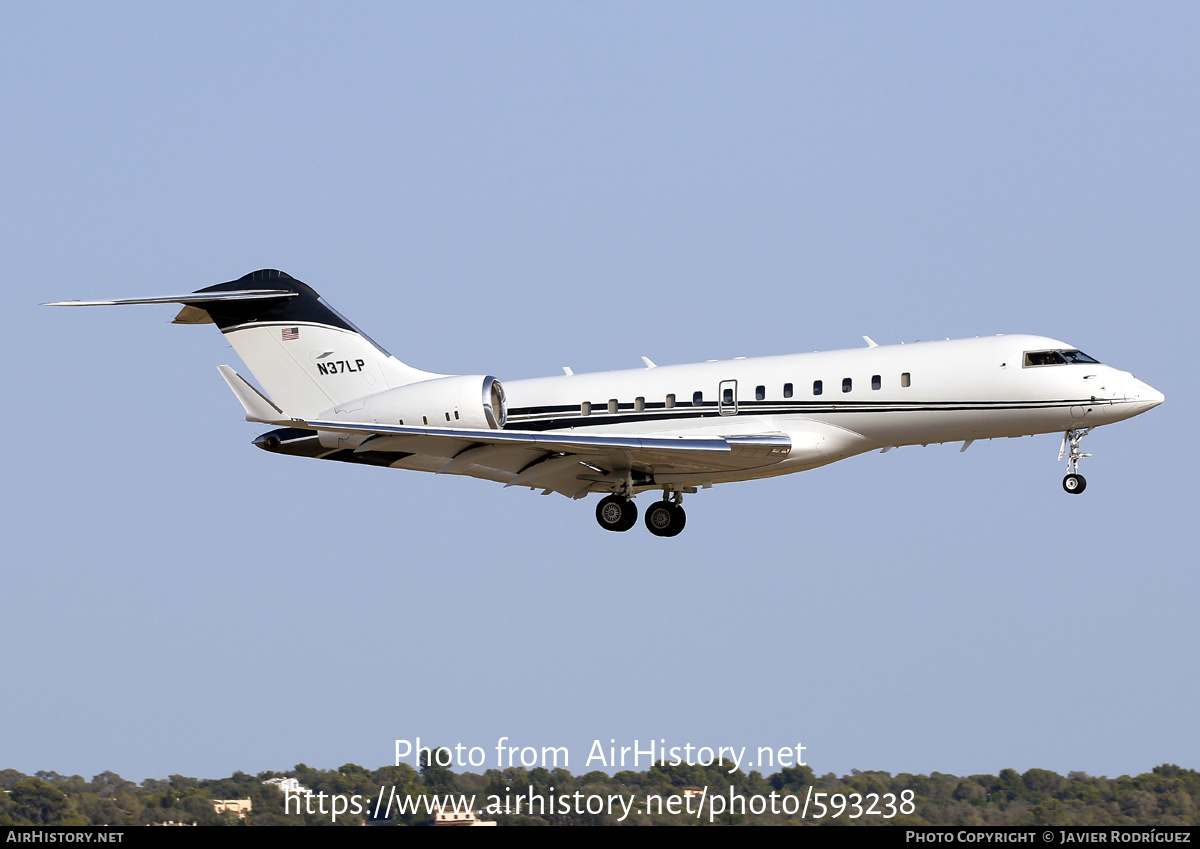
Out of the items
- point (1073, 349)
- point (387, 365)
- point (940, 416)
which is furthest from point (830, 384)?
point (387, 365)

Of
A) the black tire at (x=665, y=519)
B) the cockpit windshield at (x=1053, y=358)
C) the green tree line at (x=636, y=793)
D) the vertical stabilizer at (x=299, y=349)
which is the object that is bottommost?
the green tree line at (x=636, y=793)

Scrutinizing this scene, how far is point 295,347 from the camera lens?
2858 centimetres

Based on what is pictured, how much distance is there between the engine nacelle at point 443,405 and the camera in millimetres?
26141

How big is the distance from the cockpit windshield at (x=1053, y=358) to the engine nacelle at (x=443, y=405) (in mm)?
8619

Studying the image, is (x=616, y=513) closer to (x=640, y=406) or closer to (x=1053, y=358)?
(x=640, y=406)

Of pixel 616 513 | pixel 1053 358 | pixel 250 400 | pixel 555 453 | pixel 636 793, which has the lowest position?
pixel 636 793

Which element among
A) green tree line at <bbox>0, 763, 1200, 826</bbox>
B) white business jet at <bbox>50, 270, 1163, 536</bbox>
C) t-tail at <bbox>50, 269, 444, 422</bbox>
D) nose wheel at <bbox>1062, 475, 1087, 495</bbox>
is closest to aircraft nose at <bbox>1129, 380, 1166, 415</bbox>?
white business jet at <bbox>50, 270, 1163, 536</bbox>

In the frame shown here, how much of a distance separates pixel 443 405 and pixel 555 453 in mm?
2169

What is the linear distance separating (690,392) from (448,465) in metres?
4.34

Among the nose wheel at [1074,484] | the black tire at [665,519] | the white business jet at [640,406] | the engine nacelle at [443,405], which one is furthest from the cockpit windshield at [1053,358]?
the engine nacelle at [443,405]

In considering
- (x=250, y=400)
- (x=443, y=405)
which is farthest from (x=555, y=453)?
(x=250, y=400)

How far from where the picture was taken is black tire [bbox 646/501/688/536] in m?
27.1

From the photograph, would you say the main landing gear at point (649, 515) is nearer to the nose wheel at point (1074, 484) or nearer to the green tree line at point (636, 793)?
the green tree line at point (636, 793)

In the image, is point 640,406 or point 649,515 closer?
point 640,406
